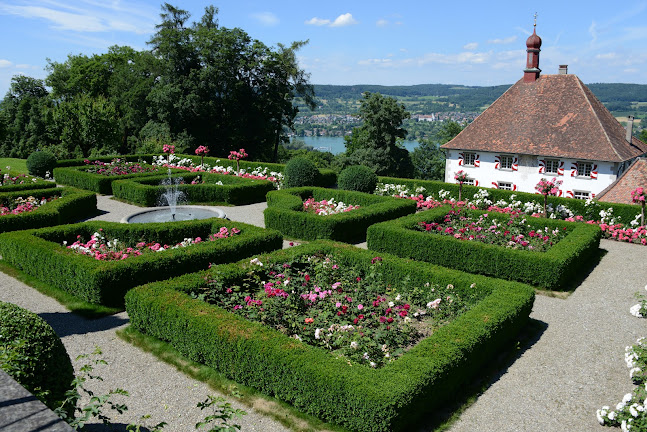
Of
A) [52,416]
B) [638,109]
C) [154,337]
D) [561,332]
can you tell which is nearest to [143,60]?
[154,337]

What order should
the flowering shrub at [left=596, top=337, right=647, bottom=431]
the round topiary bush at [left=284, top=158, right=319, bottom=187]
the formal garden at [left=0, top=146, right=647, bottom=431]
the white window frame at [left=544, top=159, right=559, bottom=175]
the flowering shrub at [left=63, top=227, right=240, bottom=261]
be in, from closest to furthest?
the flowering shrub at [left=596, top=337, right=647, bottom=431]
the formal garden at [left=0, top=146, right=647, bottom=431]
the flowering shrub at [left=63, top=227, right=240, bottom=261]
the round topiary bush at [left=284, top=158, right=319, bottom=187]
the white window frame at [left=544, top=159, right=559, bottom=175]

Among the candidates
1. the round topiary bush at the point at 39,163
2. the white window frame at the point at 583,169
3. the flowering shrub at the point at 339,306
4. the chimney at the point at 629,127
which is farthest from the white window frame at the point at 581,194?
the round topiary bush at the point at 39,163

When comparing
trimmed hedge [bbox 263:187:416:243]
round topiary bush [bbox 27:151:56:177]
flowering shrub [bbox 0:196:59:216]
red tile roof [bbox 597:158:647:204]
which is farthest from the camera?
round topiary bush [bbox 27:151:56:177]

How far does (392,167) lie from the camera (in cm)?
4406

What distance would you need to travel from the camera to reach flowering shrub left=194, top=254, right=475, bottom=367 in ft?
24.7

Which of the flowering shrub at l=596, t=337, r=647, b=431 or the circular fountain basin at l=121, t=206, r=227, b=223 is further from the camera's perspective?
the circular fountain basin at l=121, t=206, r=227, b=223

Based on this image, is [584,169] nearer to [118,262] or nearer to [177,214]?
[177,214]

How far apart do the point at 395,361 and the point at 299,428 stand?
1553mm

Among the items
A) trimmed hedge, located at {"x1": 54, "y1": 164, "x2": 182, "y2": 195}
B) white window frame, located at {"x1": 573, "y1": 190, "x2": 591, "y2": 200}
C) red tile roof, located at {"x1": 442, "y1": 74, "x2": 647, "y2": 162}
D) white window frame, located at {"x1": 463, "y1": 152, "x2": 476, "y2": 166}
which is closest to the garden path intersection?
trimmed hedge, located at {"x1": 54, "y1": 164, "x2": 182, "y2": 195}

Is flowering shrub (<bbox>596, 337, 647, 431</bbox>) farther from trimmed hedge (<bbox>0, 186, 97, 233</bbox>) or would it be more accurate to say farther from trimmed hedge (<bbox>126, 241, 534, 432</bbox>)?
trimmed hedge (<bbox>0, 186, 97, 233</bbox>)

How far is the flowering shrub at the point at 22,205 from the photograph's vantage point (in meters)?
15.5

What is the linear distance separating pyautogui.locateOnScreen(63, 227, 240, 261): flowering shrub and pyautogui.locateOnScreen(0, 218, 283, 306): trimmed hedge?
0.82ft

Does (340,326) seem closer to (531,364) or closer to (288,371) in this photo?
(288,371)

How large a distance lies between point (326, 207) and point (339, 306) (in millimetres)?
9993
